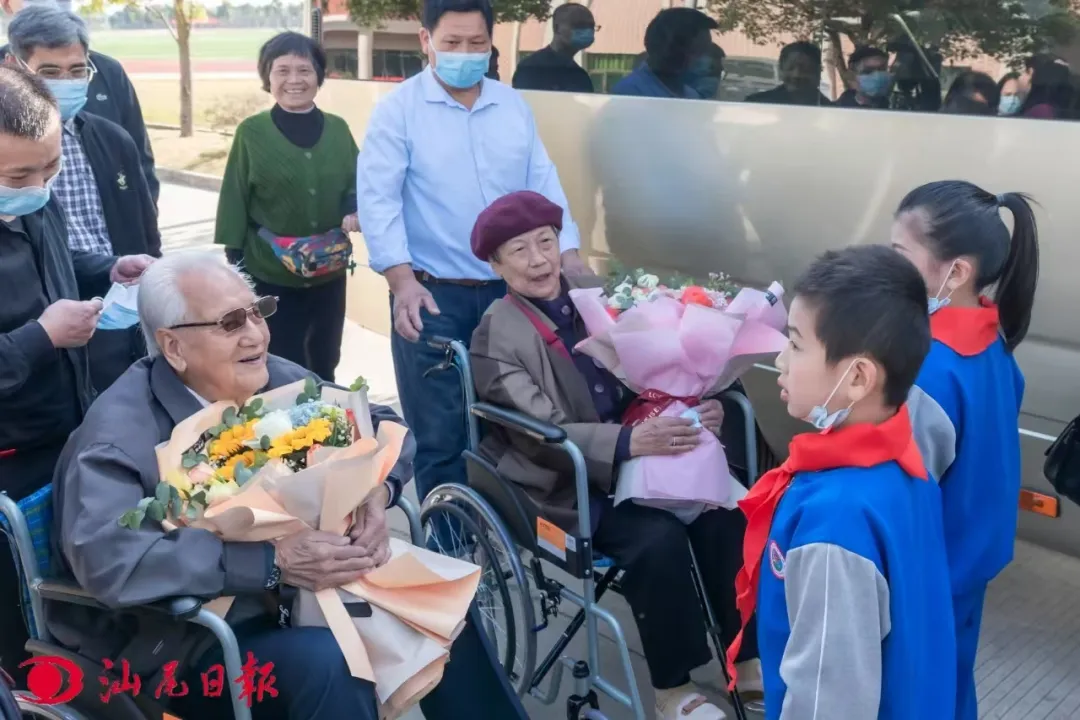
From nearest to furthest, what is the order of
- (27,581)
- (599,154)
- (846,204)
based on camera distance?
(27,581), (846,204), (599,154)

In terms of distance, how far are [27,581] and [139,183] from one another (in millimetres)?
1802

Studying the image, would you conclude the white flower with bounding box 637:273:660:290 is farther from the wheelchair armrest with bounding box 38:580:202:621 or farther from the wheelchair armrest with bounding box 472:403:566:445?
the wheelchair armrest with bounding box 38:580:202:621

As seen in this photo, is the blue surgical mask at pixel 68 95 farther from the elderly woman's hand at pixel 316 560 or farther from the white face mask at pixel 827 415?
the white face mask at pixel 827 415

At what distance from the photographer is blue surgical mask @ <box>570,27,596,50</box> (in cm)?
432

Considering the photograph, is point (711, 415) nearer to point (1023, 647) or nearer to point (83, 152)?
point (1023, 647)

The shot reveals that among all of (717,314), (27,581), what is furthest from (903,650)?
(27,581)

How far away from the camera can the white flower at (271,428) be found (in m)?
2.16

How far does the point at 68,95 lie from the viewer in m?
3.46

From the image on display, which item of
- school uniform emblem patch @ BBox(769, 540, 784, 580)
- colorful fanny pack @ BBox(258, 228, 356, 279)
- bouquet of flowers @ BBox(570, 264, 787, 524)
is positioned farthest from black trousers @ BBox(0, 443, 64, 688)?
colorful fanny pack @ BBox(258, 228, 356, 279)

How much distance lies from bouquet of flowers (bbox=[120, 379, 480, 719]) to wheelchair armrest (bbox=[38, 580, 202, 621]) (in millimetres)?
133

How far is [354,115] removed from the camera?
6.00 m

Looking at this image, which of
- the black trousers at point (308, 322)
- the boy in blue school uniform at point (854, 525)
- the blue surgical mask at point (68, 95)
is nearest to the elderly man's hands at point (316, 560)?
the boy in blue school uniform at point (854, 525)

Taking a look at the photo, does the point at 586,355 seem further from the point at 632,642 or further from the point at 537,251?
the point at 632,642

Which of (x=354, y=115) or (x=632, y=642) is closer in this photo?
(x=632, y=642)
